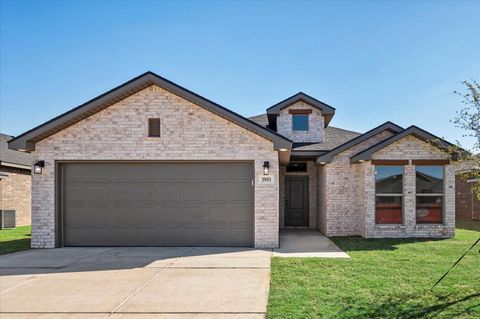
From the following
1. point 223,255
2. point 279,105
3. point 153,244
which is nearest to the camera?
point 223,255

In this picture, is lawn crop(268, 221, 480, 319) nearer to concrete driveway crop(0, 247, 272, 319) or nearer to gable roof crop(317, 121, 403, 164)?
concrete driveway crop(0, 247, 272, 319)

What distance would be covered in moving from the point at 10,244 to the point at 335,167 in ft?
37.0

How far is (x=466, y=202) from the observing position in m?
21.3

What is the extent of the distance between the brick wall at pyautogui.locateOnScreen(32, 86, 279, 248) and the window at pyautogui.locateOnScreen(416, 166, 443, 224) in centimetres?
545

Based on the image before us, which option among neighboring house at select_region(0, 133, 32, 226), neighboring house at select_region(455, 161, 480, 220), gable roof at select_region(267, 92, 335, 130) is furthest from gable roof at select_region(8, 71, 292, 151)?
neighboring house at select_region(455, 161, 480, 220)

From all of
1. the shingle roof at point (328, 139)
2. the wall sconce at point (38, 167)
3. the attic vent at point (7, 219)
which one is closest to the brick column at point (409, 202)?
the shingle roof at point (328, 139)

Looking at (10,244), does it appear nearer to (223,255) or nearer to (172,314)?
(223,255)

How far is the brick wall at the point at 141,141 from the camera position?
11.0 m

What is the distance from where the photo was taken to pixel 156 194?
11.2 m

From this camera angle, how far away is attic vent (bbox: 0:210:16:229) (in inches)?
661

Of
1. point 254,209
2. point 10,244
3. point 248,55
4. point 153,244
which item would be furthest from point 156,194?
point 248,55

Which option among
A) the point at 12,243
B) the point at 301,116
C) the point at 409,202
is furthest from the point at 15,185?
the point at 409,202

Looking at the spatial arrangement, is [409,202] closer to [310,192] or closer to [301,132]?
[310,192]

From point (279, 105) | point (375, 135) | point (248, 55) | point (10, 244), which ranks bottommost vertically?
point (10, 244)
